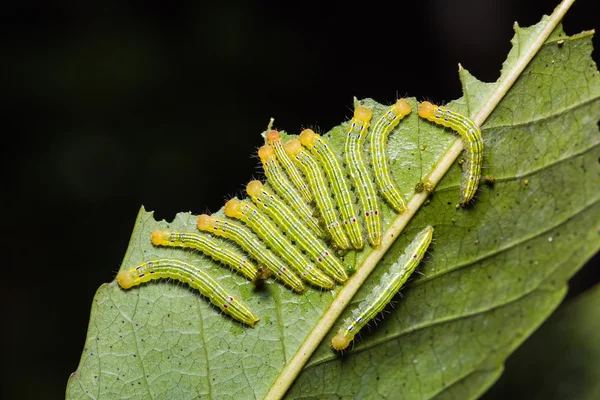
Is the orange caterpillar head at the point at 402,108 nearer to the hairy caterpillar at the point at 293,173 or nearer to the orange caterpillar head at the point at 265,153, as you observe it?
the hairy caterpillar at the point at 293,173

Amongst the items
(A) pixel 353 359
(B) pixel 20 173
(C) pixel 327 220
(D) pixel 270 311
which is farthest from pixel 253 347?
(B) pixel 20 173

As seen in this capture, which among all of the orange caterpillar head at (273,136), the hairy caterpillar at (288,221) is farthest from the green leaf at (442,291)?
the orange caterpillar head at (273,136)

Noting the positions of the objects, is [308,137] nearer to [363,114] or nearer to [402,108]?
[363,114]

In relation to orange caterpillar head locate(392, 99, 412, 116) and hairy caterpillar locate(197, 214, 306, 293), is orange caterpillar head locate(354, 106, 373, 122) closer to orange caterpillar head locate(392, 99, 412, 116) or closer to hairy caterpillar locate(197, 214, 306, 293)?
orange caterpillar head locate(392, 99, 412, 116)

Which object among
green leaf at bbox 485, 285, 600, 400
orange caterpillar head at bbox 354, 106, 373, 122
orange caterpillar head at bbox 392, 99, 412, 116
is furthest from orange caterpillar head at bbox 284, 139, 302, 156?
green leaf at bbox 485, 285, 600, 400

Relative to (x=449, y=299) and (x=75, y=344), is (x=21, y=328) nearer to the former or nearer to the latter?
(x=75, y=344)

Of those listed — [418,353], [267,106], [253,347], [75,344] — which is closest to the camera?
[418,353]

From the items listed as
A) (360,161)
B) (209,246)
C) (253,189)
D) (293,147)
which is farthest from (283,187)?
(209,246)
